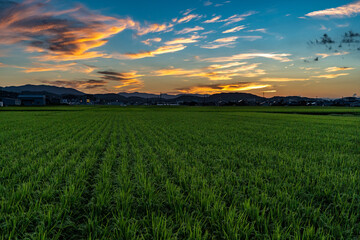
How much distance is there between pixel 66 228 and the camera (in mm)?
3227

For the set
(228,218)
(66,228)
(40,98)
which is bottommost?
(66,228)

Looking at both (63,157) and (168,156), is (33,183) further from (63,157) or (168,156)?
(168,156)

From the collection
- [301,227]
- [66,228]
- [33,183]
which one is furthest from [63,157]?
[301,227]

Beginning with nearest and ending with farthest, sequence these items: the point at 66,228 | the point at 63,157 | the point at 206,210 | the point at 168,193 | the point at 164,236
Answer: the point at 164,236 → the point at 66,228 → the point at 206,210 → the point at 168,193 → the point at 63,157

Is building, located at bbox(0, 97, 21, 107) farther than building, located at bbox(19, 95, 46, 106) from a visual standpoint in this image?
No

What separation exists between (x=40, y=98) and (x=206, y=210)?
150m

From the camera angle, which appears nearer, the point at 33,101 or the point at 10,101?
the point at 10,101

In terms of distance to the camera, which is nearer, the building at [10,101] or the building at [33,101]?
the building at [10,101]

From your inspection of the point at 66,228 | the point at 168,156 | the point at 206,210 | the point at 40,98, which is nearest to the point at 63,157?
the point at 168,156

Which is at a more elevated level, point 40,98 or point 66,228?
point 40,98

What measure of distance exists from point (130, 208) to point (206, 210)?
1363mm

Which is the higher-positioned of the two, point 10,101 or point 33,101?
point 33,101

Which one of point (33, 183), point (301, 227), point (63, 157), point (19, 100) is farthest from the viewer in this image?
point (19, 100)

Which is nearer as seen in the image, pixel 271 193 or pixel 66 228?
pixel 66 228
